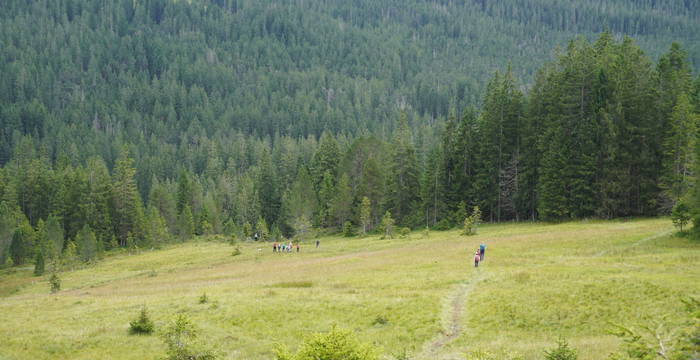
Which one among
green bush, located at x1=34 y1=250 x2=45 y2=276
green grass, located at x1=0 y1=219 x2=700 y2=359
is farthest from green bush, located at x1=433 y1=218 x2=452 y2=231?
green bush, located at x1=34 y1=250 x2=45 y2=276

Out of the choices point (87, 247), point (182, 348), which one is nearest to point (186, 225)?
point (87, 247)

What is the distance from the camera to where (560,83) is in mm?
72812

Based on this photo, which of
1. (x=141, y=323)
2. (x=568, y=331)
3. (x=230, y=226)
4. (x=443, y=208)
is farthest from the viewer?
(x=230, y=226)

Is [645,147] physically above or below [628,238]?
above

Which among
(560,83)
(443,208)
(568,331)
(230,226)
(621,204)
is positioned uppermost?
(560,83)

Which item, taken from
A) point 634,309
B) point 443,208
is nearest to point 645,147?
point 443,208

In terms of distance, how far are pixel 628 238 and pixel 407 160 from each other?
167 ft

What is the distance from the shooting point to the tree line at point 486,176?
6506cm

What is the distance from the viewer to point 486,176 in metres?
→ 80.3

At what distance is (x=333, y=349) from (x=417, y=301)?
18438mm

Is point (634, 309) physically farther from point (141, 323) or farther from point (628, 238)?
point (141, 323)

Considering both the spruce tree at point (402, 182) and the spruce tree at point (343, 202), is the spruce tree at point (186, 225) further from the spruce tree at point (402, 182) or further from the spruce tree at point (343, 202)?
the spruce tree at point (402, 182)

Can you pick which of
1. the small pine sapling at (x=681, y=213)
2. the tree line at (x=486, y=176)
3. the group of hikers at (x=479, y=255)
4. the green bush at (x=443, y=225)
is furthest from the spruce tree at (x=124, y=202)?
the small pine sapling at (x=681, y=213)

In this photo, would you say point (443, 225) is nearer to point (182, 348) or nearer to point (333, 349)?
point (182, 348)
